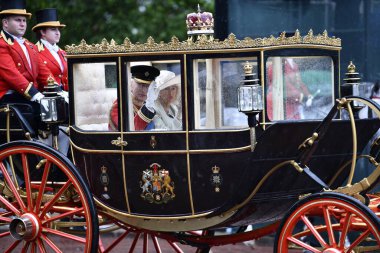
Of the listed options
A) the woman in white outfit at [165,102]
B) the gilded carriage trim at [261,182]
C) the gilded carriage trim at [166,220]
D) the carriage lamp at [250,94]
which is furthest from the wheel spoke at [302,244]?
the woman in white outfit at [165,102]

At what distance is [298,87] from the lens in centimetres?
665

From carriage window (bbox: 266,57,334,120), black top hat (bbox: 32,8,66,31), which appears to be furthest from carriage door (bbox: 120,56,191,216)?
black top hat (bbox: 32,8,66,31)

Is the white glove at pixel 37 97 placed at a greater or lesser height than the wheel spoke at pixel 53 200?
greater

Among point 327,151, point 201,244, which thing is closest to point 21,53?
point 201,244

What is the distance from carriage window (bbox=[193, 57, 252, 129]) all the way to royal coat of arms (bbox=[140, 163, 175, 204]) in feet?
1.25

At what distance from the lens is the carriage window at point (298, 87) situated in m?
6.48

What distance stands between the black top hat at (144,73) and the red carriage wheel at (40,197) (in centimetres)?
72

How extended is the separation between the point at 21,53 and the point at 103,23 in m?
9.25

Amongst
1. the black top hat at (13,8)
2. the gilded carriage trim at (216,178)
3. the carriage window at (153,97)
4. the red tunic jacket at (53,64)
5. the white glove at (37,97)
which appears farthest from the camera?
the red tunic jacket at (53,64)

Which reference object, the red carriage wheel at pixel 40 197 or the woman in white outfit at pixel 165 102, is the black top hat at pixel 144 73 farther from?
the red carriage wheel at pixel 40 197

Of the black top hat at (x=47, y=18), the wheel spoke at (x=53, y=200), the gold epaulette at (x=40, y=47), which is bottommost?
Result: the wheel spoke at (x=53, y=200)

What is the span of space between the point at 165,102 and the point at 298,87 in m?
0.89

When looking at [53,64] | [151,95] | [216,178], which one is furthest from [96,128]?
[53,64]

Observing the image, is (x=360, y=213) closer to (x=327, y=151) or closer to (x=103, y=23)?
(x=327, y=151)
